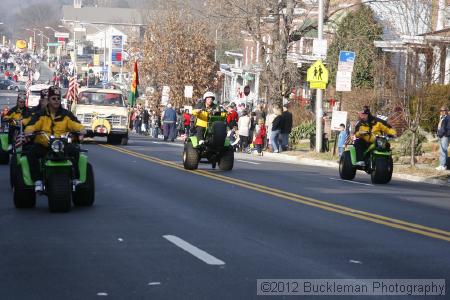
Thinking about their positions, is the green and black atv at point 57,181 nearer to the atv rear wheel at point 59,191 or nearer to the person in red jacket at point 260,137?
the atv rear wheel at point 59,191

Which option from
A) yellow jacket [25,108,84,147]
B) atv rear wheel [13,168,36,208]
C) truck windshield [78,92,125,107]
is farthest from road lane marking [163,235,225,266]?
truck windshield [78,92,125,107]

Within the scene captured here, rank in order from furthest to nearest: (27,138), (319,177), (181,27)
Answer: (181,27)
(319,177)
(27,138)

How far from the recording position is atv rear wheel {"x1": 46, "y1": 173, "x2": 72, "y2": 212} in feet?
47.2

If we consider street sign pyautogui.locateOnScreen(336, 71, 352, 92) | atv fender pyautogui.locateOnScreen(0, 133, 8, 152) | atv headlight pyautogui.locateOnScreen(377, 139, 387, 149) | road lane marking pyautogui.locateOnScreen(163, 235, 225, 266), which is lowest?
road lane marking pyautogui.locateOnScreen(163, 235, 225, 266)

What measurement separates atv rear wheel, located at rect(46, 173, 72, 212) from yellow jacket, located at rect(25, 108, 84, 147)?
3.44 feet

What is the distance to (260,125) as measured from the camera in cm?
3859

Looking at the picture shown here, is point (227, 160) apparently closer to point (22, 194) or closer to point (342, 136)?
point (22, 194)

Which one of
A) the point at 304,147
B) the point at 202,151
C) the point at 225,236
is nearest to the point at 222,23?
the point at 304,147

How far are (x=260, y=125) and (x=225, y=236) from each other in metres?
26.4

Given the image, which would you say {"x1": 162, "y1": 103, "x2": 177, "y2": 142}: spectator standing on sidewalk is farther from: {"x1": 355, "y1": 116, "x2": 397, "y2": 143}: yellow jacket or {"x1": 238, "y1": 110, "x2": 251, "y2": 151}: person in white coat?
{"x1": 355, "y1": 116, "x2": 397, "y2": 143}: yellow jacket

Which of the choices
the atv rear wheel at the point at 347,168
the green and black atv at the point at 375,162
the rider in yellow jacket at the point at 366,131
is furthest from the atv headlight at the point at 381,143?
the atv rear wheel at the point at 347,168

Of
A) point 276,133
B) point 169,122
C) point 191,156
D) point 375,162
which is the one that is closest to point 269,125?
point 276,133

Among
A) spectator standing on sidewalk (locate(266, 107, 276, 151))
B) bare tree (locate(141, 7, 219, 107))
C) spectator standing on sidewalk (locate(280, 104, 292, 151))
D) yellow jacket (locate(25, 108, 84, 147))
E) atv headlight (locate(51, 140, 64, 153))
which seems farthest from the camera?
bare tree (locate(141, 7, 219, 107))

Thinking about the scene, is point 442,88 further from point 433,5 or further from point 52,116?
point 52,116
